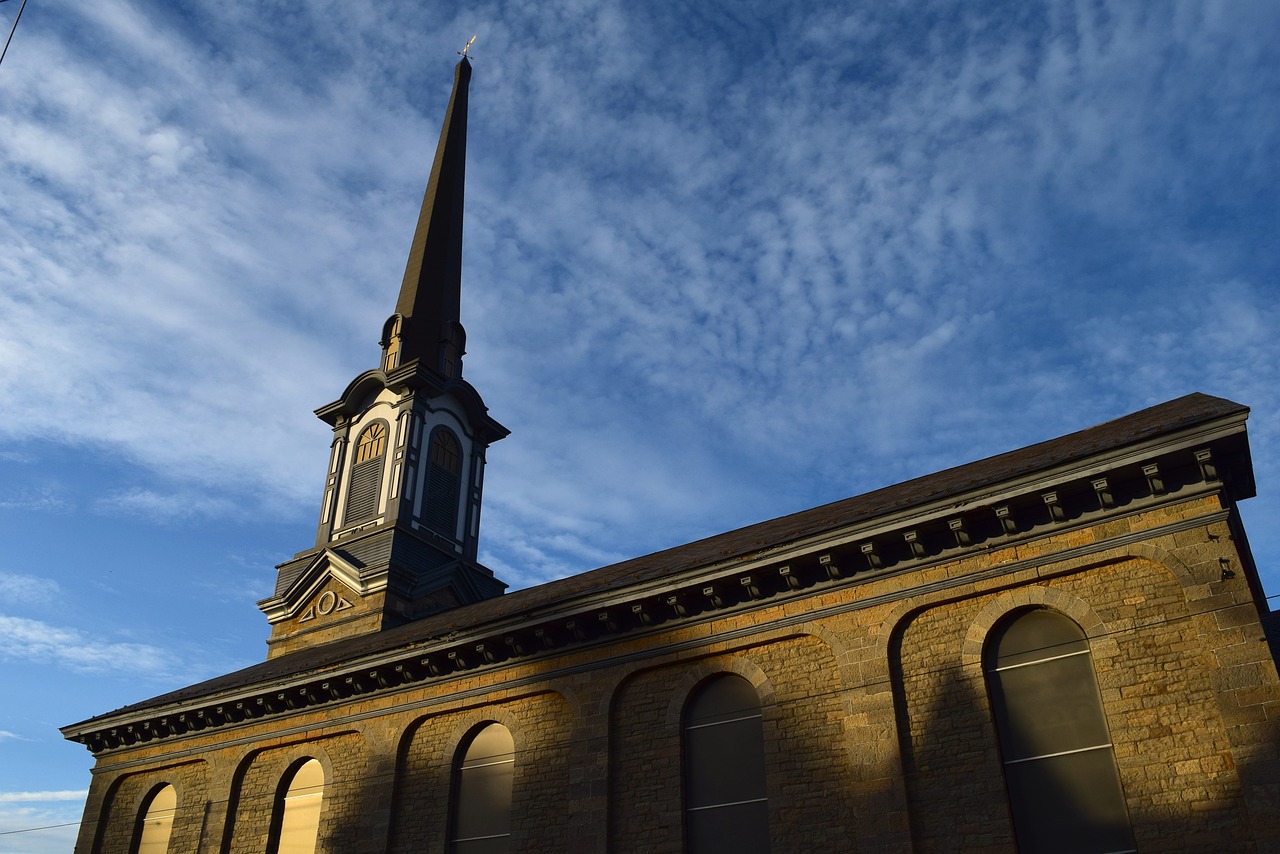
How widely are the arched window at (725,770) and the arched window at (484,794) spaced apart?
3.61 meters

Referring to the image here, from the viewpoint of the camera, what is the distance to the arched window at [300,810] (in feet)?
67.2

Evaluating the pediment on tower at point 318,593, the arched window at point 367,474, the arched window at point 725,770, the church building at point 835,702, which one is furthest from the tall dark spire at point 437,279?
the arched window at point 725,770

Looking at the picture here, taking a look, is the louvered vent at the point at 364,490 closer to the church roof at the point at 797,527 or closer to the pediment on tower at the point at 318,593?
the pediment on tower at the point at 318,593

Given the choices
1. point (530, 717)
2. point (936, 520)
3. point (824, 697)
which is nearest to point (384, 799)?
point (530, 717)

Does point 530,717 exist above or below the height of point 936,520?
below

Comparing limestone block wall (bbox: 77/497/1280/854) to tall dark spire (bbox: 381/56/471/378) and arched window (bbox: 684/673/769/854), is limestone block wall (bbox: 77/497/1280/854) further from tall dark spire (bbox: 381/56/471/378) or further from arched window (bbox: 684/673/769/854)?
tall dark spire (bbox: 381/56/471/378)

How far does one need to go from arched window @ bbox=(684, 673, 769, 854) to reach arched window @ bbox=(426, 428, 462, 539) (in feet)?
55.8

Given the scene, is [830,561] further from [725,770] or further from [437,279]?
[437,279]

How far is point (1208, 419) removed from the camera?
42.3ft

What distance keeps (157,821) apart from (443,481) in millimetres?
12748

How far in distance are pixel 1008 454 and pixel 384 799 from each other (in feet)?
42.5

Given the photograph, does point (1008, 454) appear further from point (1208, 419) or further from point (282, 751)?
point (282, 751)

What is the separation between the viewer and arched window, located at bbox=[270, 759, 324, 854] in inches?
806

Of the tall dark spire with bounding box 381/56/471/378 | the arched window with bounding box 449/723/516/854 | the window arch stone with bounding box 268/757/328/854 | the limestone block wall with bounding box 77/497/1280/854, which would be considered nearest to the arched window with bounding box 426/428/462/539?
the tall dark spire with bounding box 381/56/471/378
